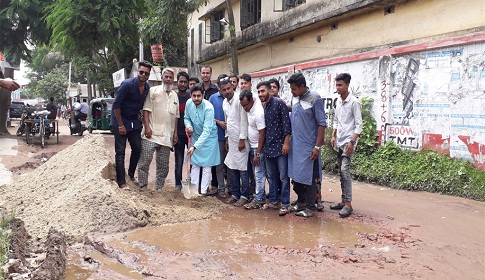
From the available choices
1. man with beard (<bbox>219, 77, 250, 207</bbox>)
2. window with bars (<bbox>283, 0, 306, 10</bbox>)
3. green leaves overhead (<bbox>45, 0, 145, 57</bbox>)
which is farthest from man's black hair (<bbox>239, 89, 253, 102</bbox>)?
green leaves overhead (<bbox>45, 0, 145, 57</bbox>)

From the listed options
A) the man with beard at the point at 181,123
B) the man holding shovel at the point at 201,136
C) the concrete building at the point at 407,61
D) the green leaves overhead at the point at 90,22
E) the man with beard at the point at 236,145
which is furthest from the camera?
the green leaves overhead at the point at 90,22

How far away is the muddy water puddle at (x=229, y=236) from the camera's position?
12.4ft

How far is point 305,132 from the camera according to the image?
5.11 metres

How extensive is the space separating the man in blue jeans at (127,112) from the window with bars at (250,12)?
11386 millimetres

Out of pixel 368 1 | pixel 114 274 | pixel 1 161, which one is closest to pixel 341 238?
pixel 114 274

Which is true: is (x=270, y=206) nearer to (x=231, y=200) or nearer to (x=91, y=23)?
(x=231, y=200)

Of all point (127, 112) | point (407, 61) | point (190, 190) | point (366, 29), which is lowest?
point (190, 190)

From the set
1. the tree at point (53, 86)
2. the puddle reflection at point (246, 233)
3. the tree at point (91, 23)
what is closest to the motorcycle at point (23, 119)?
the tree at point (91, 23)

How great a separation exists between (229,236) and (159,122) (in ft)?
7.38

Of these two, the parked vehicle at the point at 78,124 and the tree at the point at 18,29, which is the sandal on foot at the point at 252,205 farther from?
the parked vehicle at the point at 78,124

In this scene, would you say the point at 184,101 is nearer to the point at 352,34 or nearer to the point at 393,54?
the point at 393,54

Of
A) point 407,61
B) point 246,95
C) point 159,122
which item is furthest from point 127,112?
point 407,61

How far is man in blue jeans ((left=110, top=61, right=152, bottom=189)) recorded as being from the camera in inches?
225

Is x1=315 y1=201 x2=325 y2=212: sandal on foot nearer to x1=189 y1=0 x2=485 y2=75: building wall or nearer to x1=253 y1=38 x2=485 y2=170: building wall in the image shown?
x1=253 y1=38 x2=485 y2=170: building wall
